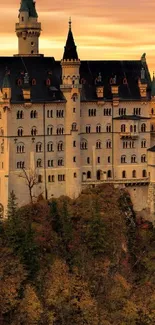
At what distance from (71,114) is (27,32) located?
13.3 m

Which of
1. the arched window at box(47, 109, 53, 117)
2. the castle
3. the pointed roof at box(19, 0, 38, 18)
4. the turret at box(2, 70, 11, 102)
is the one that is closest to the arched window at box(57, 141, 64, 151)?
→ the castle

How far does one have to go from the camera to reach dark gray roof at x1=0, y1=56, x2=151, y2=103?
16925 centimetres

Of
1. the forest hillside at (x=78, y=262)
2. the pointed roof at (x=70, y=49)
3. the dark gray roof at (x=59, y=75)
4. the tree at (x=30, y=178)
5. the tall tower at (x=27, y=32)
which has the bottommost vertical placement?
the forest hillside at (x=78, y=262)

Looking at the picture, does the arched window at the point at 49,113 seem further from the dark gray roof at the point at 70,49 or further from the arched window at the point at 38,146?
the dark gray roof at the point at 70,49

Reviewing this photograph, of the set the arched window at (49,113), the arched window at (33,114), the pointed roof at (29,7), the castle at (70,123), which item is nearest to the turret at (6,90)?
the castle at (70,123)

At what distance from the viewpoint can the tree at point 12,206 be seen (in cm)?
16038

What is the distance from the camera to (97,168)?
17412 cm

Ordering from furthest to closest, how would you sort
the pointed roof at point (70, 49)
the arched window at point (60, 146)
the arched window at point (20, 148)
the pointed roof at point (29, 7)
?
1. the pointed roof at point (29, 7)
2. the arched window at point (60, 146)
3. the pointed roof at point (70, 49)
4. the arched window at point (20, 148)

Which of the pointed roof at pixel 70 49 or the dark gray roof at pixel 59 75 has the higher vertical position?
the pointed roof at pixel 70 49

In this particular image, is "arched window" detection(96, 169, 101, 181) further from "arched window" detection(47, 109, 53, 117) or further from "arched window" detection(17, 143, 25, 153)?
"arched window" detection(17, 143, 25, 153)

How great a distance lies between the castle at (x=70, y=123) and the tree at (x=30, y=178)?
108 millimetres

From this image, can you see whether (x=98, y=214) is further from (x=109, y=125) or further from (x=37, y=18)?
(x=37, y=18)

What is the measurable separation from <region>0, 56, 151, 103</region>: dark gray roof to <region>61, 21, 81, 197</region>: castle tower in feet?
4.22

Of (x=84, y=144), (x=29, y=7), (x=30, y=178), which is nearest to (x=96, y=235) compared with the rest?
(x=30, y=178)
